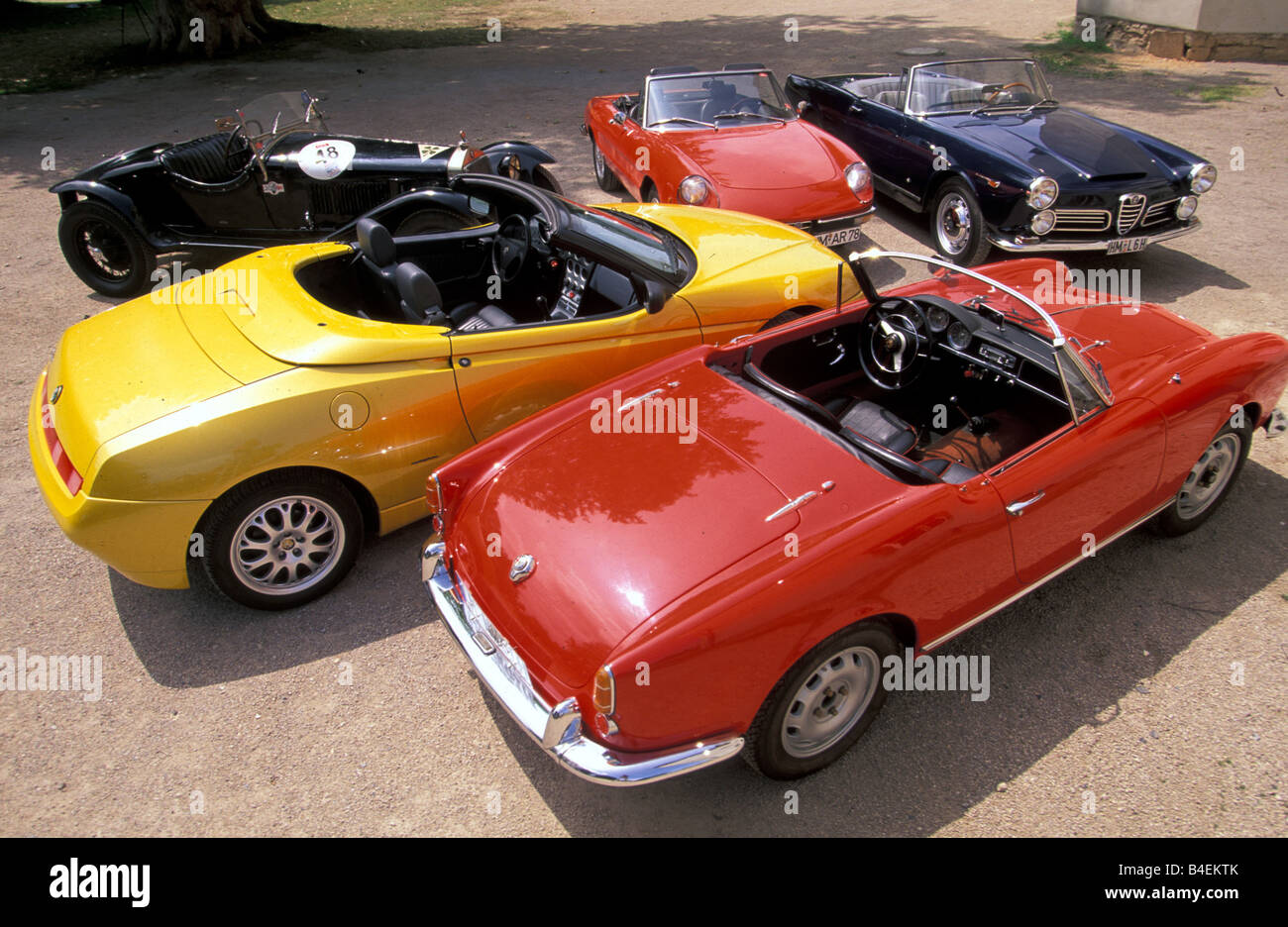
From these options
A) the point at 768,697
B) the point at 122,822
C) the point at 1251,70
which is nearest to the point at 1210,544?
the point at 768,697

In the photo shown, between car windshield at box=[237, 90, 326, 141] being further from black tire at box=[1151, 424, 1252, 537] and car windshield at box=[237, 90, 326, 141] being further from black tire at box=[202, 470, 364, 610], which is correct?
black tire at box=[1151, 424, 1252, 537]

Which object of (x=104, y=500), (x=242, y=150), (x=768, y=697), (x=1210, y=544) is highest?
(x=242, y=150)

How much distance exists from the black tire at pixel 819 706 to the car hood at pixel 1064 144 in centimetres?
485

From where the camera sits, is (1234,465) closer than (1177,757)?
No

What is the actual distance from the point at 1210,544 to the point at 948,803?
7.11ft

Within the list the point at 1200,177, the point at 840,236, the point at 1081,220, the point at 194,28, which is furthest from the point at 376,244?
the point at 194,28

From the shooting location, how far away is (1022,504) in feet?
10.5

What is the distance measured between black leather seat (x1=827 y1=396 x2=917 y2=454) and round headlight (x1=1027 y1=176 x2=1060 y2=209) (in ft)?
11.8

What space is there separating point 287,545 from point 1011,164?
572cm

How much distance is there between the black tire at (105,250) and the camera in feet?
22.0

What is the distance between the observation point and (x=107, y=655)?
3.80 meters

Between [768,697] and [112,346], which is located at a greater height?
[112,346]
